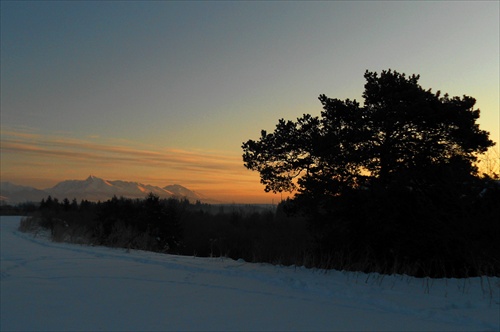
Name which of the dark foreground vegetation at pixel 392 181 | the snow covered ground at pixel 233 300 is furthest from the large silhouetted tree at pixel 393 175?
the snow covered ground at pixel 233 300

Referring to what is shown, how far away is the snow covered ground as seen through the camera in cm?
661

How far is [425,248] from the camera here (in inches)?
485

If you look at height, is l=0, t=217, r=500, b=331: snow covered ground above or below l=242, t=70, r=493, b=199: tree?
below

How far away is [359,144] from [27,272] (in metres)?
11.4

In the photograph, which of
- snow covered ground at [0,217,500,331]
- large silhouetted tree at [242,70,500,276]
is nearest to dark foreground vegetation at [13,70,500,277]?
large silhouetted tree at [242,70,500,276]

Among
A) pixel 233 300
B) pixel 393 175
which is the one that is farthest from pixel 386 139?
pixel 233 300

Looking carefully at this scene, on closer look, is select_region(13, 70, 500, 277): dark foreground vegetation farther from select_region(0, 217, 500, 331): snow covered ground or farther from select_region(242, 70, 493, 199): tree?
select_region(0, 217, 500, 331): snow covered ground

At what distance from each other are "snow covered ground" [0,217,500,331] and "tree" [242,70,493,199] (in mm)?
3577

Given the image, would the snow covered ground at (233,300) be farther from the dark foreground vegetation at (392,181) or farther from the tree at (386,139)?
the tree at (386,139)

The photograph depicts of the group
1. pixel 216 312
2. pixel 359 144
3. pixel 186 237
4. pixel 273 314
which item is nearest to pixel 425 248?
pixel 359 144

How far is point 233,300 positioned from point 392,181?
7054 mm

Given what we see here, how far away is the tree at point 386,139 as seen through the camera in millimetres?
12953

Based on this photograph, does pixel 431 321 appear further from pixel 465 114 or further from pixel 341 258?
pixel 465 114

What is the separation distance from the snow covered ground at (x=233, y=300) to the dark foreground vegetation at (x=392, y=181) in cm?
185
